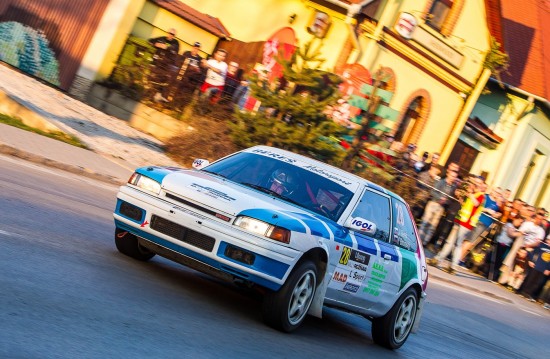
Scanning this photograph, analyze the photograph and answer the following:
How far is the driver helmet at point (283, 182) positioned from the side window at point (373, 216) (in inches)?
25.7

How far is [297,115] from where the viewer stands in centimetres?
2183

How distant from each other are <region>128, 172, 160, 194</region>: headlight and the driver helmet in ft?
4.02

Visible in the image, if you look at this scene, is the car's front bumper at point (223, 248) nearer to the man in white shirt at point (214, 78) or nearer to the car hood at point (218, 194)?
the car hood at point (218, 194)

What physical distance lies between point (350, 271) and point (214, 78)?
1540 cm

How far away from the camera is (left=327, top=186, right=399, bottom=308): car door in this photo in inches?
373

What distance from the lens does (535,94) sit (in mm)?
36594

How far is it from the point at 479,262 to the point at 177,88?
8.56m

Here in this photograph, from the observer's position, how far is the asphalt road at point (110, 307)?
6.68 metres

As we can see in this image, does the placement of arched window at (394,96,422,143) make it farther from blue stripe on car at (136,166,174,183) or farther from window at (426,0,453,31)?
blue stripe on car at (136,166,174,183)

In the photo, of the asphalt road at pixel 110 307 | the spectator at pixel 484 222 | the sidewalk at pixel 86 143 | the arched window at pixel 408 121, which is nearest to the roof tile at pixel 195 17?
the sidewalk at pixel 86 143

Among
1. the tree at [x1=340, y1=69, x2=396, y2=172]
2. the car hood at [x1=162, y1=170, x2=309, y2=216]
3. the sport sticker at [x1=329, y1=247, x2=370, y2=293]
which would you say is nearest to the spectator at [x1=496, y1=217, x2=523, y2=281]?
the tree at [x1=340, y1=69, x2=396, y2=172]

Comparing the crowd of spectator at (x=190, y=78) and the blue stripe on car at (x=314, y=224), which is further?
the crowd of spectator at (x=190, y=78)

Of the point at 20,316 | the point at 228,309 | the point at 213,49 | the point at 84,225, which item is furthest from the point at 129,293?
the point at 213,49

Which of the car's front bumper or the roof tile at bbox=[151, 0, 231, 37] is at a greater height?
the roof tile at bbox=[151, 0, 231, 37]
